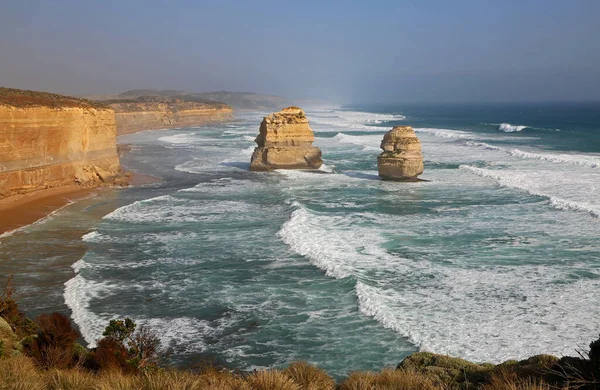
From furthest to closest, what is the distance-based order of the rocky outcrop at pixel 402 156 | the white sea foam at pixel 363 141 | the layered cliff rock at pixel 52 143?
1. the white sea foam at pixel 363 141
2. the rocky outcrop at pixel 402 156
3. the layered cliff rock at pixel 52 143

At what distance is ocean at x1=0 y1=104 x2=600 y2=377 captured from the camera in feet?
38.6

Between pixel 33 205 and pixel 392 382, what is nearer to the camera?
pixel 392 382

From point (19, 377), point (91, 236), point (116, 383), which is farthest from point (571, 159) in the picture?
point (19, 377)

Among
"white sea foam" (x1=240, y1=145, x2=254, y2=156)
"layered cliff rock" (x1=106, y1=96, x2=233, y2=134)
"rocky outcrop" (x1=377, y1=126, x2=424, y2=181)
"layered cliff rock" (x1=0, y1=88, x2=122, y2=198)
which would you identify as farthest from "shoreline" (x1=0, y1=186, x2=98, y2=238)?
"layered cliff rock" (x1=106, y1=96, x2=233, y2=134)

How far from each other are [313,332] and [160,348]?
10.4ft

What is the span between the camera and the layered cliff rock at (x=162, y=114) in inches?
3216

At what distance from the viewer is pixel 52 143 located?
1167 inches

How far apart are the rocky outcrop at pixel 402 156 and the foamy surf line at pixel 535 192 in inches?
174

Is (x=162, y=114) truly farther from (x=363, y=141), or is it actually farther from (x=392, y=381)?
(x=392, y=381)

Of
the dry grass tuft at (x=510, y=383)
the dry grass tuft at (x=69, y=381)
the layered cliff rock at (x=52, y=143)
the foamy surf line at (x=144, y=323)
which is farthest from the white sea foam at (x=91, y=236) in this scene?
the dry grass tuft at (x=510, y=383)

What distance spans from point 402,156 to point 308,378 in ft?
82.2

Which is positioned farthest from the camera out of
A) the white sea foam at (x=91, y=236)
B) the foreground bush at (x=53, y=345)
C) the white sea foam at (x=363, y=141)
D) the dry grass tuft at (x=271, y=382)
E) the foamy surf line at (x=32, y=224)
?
the white sea foam at (x=363, y=141)

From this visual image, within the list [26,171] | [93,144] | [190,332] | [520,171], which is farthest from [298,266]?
[520,171]

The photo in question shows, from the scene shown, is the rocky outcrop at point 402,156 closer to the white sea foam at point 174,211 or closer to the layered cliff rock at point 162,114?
the white sea foam at point 174,211
